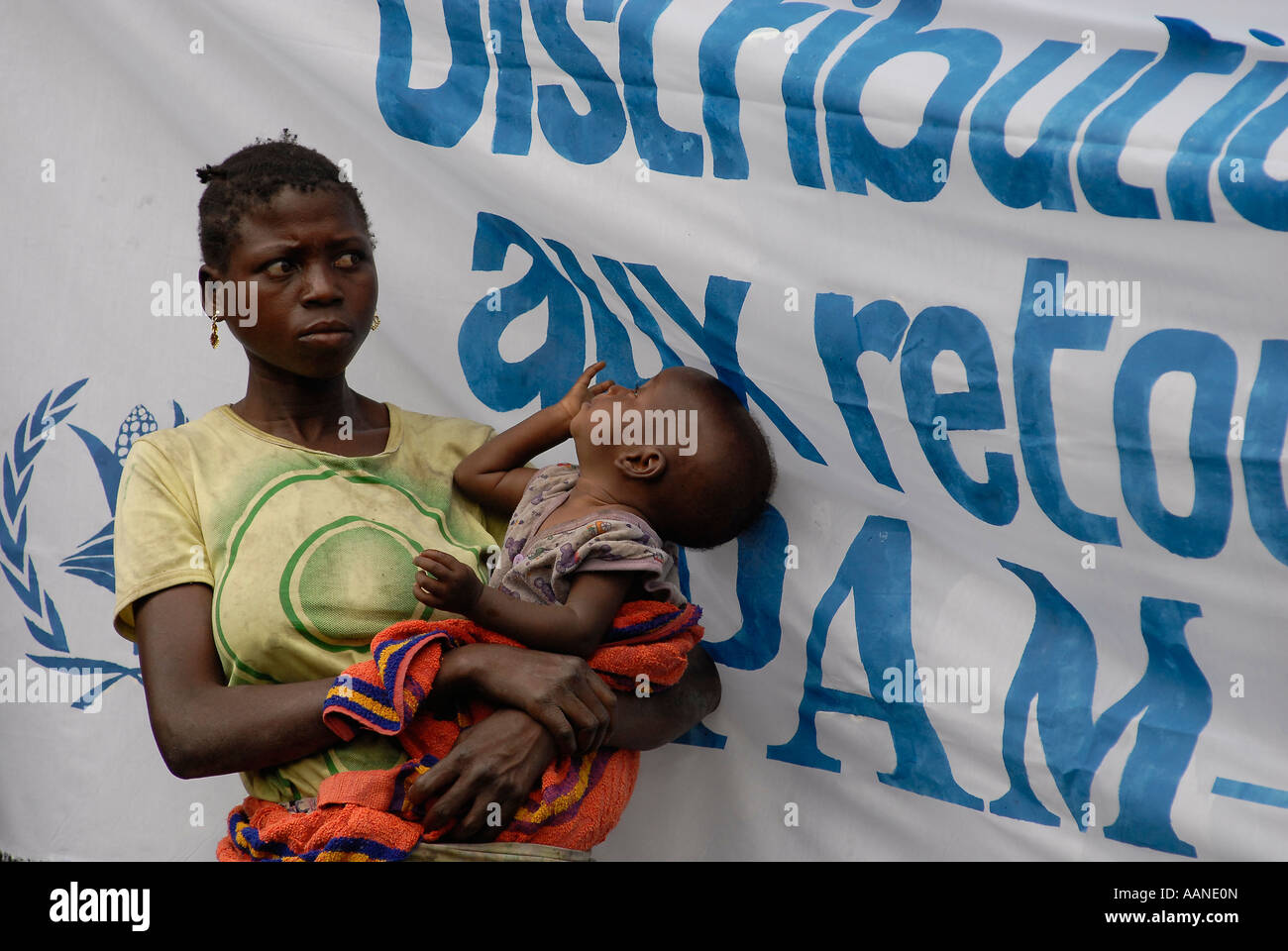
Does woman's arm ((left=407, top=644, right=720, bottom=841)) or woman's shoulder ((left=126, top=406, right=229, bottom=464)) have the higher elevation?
woman's shoulder ((left=126, top=406, right=229, bottom=464))

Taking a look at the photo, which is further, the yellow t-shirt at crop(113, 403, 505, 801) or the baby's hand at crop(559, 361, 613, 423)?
the baby's hand at crop(559, 361, 613, 423)

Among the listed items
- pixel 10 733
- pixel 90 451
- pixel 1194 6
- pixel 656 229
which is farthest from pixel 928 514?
pixel 10 733

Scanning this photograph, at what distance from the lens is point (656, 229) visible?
1.72 m

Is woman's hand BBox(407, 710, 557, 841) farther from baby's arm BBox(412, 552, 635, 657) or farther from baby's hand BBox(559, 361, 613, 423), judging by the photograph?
baby's hand BBox(559, 361, 613, 423)

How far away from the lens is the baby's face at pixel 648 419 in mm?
1591

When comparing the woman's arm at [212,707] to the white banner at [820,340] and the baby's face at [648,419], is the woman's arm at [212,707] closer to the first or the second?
the baby's face at [648,419]

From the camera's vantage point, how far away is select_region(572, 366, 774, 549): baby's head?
1590mm

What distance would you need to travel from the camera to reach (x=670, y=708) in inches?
62.9

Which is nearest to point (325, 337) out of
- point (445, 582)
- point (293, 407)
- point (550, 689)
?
point (293, 407)

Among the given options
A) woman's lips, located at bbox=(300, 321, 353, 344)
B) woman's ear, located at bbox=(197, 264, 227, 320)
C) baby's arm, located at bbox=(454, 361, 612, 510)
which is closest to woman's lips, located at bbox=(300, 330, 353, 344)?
woman's lips, located at bbox=(300, 321, 353, 344)

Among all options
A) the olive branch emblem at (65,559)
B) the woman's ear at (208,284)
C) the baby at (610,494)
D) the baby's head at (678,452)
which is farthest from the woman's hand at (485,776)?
the olive branch emblem at (65,559)

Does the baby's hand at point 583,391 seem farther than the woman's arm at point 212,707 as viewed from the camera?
Yes

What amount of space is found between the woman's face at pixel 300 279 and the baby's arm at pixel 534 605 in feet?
1.14

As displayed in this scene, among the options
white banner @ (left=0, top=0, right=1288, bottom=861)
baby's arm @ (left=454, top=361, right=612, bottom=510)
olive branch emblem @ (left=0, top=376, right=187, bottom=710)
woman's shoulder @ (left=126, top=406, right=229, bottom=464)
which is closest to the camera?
white banner @ (left=0, top=0, right=1288, bottom=861)
